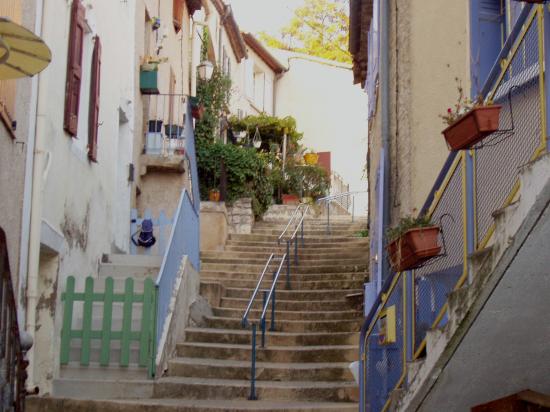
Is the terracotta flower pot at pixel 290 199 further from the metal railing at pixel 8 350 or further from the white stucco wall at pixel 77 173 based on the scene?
the metal railing at pixel 8 350

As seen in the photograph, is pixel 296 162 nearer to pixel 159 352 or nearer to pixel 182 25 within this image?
pixel 182 25

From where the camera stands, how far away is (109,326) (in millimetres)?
10180

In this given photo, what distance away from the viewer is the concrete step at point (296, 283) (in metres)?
14.5

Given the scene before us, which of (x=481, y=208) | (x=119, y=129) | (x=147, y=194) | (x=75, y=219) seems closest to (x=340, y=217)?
(x=147, y=194)

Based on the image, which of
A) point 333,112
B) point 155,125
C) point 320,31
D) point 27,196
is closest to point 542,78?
point 27,196

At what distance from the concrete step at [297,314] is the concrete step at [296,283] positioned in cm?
128

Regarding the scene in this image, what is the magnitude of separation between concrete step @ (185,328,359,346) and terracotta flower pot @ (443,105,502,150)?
6.47 metres

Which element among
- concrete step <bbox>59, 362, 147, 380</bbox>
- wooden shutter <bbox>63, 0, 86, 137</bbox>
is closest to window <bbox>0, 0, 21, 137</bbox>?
wooden shutter <bbox>63, 0, 86, 137</bbox>

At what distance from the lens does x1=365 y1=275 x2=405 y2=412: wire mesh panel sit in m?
7.29

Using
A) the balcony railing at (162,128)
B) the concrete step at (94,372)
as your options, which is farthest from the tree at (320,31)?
the concrete step at (94,372)

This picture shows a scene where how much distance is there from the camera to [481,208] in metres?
6.11

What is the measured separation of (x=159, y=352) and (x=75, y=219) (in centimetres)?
183

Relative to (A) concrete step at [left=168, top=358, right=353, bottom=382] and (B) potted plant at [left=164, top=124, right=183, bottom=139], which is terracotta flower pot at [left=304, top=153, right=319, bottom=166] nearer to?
(B) potted plant at [left=164, top=124, right=183, bottom=139]

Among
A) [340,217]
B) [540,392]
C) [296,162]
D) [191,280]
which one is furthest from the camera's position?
[296,162]
